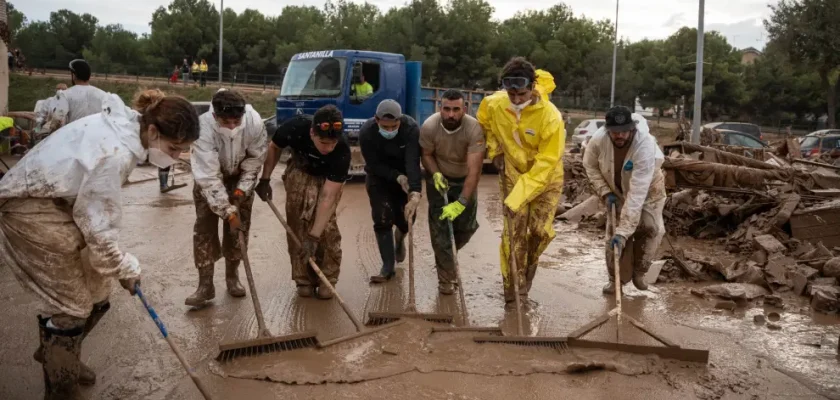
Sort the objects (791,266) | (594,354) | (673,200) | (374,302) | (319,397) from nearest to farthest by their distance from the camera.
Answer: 1. (319,397)
2. (594,354)
3. (374,302)
4. (791,266)
5. (673,200)

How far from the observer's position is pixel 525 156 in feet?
17.5

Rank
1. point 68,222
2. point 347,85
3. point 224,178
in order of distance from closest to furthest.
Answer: point 68,222 → point 224,178 → point 347,85

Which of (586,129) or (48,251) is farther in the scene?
(586,129)

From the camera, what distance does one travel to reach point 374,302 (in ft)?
17.9

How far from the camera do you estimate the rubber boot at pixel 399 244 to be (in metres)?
6.43

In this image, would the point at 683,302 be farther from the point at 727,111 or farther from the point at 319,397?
the point at 727,111

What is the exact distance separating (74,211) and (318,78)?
388 inches

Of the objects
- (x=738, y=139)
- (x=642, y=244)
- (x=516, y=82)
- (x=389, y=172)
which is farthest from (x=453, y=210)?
(x=738, y=139)

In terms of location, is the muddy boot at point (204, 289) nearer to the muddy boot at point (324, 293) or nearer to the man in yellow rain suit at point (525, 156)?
the muddy boot at point (324, 293)

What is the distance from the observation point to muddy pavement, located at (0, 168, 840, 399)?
3768 millimetres

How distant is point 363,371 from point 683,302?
3.13 m

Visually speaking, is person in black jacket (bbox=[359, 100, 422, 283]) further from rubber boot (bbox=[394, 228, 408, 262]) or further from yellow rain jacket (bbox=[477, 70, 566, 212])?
yellow rain jacket (bbox=[477, 70, 566, 212])

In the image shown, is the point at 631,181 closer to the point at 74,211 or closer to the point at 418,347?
the point at 418,347

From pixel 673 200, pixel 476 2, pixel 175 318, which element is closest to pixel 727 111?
pixel 476 2
